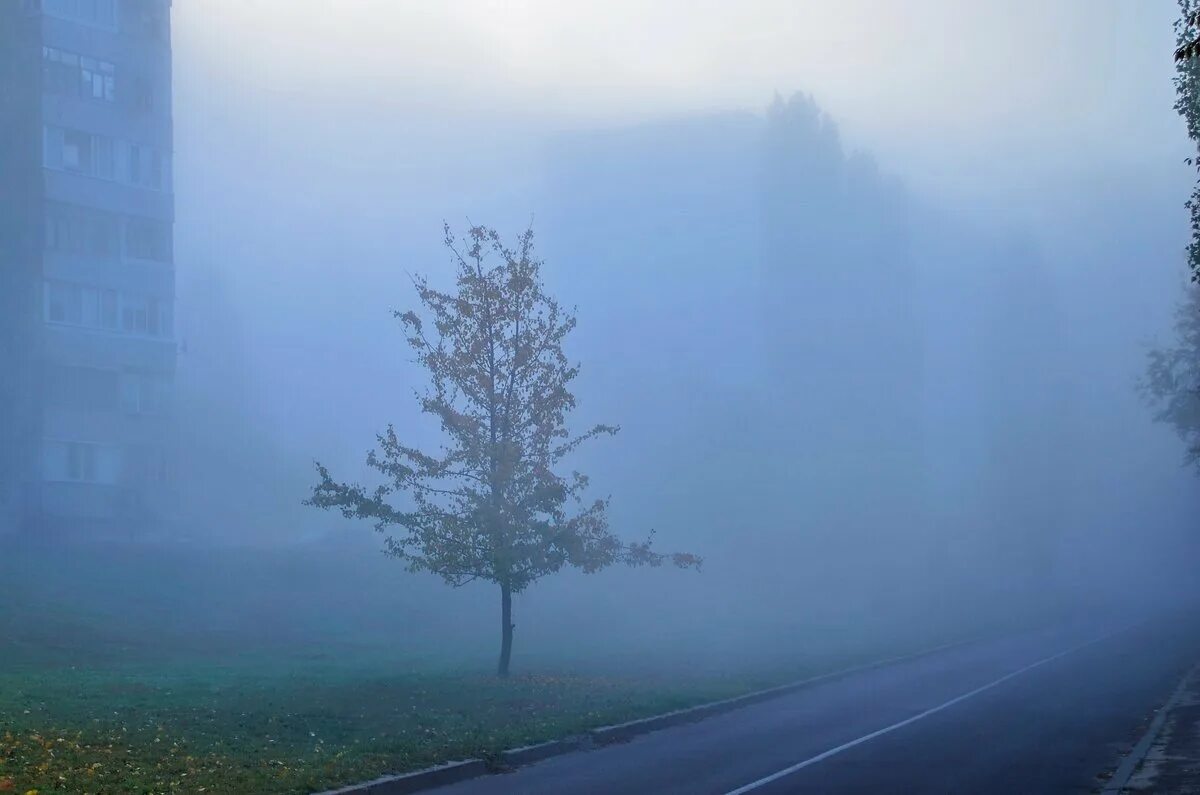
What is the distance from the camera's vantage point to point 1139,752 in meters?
16.8

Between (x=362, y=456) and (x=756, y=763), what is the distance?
348ft

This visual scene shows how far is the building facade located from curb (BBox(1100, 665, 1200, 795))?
43.2m

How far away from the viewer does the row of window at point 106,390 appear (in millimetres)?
55125

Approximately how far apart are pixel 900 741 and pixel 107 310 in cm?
4671

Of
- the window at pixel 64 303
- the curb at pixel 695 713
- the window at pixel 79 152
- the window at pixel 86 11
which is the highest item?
the window at pixel 86 11

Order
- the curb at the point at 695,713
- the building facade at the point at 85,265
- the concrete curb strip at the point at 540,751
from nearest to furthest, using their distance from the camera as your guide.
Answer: the concrete curb strip at the point at 540,751 → the curb at the point at 695,713 → the building facade at the point at 85,265

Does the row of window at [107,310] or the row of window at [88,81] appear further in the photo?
the row of window at [107,310]

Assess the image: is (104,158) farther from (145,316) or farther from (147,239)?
(145,316)

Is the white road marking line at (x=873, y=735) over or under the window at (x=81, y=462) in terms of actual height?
under

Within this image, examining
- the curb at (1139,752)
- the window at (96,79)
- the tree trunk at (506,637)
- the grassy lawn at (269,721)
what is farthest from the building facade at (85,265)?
the curb at (1139,752)

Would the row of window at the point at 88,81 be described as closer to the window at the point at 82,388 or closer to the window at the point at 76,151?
the window at the point at 76,151

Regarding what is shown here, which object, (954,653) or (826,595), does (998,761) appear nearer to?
(954,653)

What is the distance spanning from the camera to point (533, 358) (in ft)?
85.0

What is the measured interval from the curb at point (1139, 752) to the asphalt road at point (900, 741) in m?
0.22
